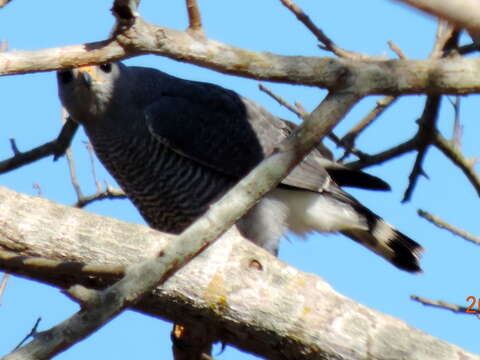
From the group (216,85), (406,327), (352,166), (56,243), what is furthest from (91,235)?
(216,85)

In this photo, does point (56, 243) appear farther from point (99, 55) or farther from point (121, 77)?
point (121, 77)

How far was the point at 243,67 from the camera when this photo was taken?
3.00 metres

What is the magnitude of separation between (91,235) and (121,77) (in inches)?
92.0

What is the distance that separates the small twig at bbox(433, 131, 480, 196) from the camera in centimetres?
396

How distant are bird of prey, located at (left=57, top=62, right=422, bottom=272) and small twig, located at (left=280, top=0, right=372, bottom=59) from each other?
5.16ft

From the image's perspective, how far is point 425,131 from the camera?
4012 mm

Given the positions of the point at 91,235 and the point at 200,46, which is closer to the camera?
the point at 200,46

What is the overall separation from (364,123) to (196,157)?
52.4 inches

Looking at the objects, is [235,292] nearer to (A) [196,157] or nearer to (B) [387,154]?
(B) [387,154]

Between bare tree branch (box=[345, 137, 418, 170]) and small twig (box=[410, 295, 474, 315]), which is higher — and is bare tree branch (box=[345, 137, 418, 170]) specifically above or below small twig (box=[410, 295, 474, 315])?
above

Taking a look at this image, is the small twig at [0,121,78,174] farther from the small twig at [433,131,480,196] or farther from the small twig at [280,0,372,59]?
the small twig at [433,131,480,196]

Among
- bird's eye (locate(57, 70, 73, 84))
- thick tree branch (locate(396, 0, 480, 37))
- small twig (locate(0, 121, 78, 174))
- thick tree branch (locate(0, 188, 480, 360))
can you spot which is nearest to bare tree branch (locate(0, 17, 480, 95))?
thick tree branch (locate(0, 188, 480, 360))

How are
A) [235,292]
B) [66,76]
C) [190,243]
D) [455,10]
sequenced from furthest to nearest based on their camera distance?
[66,76] < [235,292] < [190,243] < [455,10]

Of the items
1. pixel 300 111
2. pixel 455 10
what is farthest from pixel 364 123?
pixel 455 10
